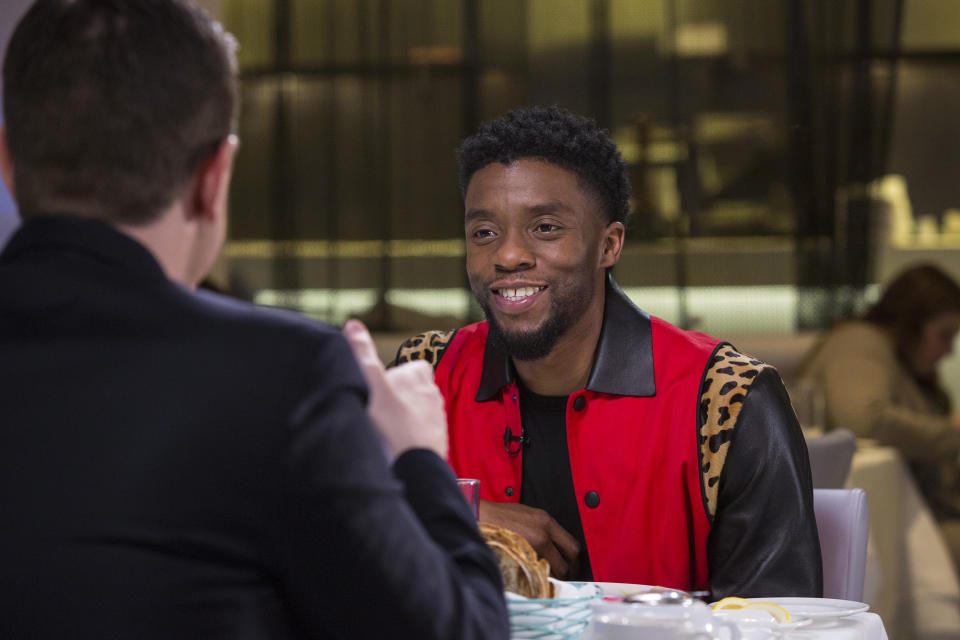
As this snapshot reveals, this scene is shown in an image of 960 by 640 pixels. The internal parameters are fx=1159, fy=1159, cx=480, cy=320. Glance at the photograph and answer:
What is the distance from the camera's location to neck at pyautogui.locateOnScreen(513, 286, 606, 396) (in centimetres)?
163

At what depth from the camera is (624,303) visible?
1.67 meters

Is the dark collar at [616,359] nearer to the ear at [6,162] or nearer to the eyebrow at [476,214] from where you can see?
the eyebrow at [476,214]

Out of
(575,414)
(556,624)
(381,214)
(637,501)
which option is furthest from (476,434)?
(381,214)

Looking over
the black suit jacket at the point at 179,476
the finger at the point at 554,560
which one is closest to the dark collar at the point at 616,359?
the finger at the point at 554,560

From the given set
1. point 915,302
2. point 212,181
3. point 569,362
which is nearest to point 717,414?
point 569,362

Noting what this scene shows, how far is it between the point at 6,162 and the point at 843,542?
1.23m

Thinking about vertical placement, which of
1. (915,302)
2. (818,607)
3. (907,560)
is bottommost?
(907,560)

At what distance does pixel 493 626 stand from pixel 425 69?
4288 millimetres

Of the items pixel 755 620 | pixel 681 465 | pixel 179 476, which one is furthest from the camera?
pixel 681 465

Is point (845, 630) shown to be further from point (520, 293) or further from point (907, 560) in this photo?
point (907, 560)

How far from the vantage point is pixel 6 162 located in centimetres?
73

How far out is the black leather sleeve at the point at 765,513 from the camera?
1413 mm

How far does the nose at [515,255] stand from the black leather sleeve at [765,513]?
354mm

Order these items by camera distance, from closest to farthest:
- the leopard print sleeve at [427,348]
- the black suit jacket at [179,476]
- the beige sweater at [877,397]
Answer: the black suit jacket at [179,476] → the leopard print sleeve at [427,348] → the beige sweater at [877,397]
